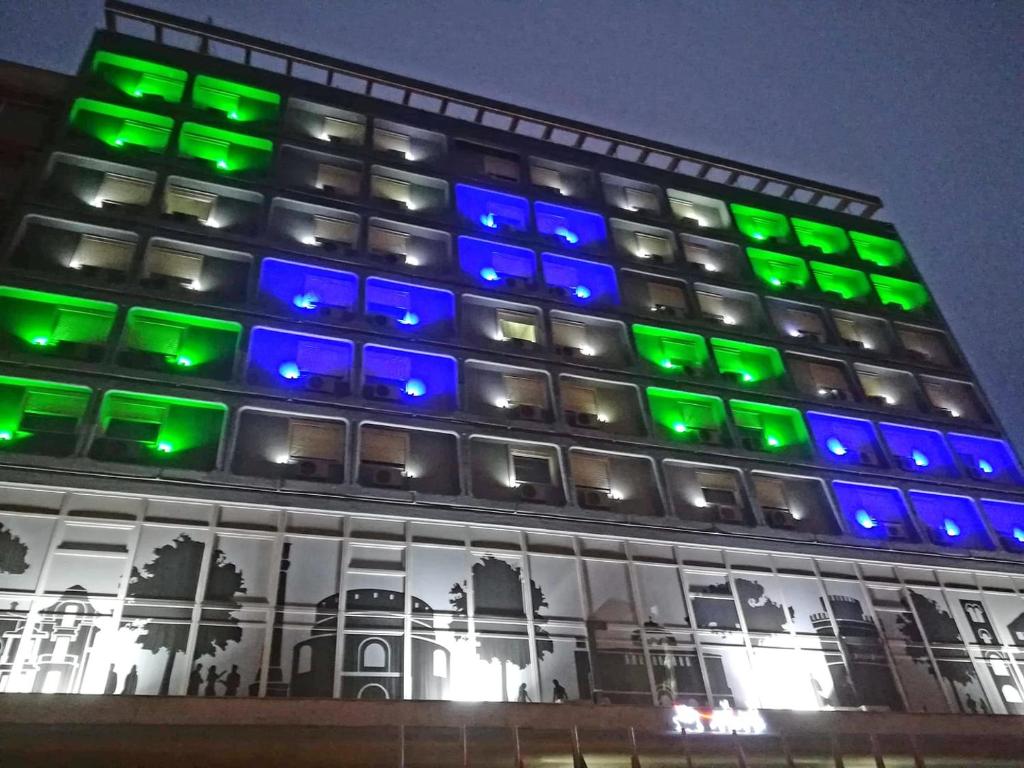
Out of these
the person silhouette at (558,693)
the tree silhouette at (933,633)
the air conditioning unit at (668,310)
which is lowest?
the person silhouette at (558,693)

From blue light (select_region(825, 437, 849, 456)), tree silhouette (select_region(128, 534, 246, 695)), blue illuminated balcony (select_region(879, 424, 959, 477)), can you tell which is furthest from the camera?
blue illuminated balcony (select_region(879, 424, 959, 477))

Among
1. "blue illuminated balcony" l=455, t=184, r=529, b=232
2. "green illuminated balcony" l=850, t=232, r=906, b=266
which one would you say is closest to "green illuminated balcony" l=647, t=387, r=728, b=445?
"blue illuminated balcony" l=455, t=184, r=529, b=232

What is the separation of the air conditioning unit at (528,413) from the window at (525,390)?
8.1 inches

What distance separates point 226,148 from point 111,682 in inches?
722

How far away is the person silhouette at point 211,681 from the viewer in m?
15.5

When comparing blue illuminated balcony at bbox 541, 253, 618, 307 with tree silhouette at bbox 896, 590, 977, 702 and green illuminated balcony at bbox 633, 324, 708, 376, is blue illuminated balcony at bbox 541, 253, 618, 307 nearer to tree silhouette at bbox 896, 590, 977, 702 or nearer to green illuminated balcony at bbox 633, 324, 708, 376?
green illuminated balcony at bbox 633, 324, 708, 376

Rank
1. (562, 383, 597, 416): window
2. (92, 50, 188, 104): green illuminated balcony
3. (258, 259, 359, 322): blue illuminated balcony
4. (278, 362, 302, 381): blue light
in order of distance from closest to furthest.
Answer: (278, 362, 302, 381): blue light
(258, 259, 359, 322): blue illuminated balcony
(562, 383, 597, 416): window
(92, 50, 188, 104): green illuminated balcony

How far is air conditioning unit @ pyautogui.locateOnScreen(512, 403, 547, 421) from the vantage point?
22.9m

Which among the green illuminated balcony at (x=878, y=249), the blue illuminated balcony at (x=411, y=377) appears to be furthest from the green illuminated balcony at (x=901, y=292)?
the blue illuminated balcony at (x=411, y=377)

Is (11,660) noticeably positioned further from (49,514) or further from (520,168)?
(520,168)

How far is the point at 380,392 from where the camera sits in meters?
21.5

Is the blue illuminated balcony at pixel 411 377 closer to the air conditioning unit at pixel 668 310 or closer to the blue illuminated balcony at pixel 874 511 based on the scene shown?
the air conditioning unit at pixel 668 310

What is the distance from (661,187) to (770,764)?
23584mm

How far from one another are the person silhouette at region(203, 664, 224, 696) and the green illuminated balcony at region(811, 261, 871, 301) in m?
28.0
